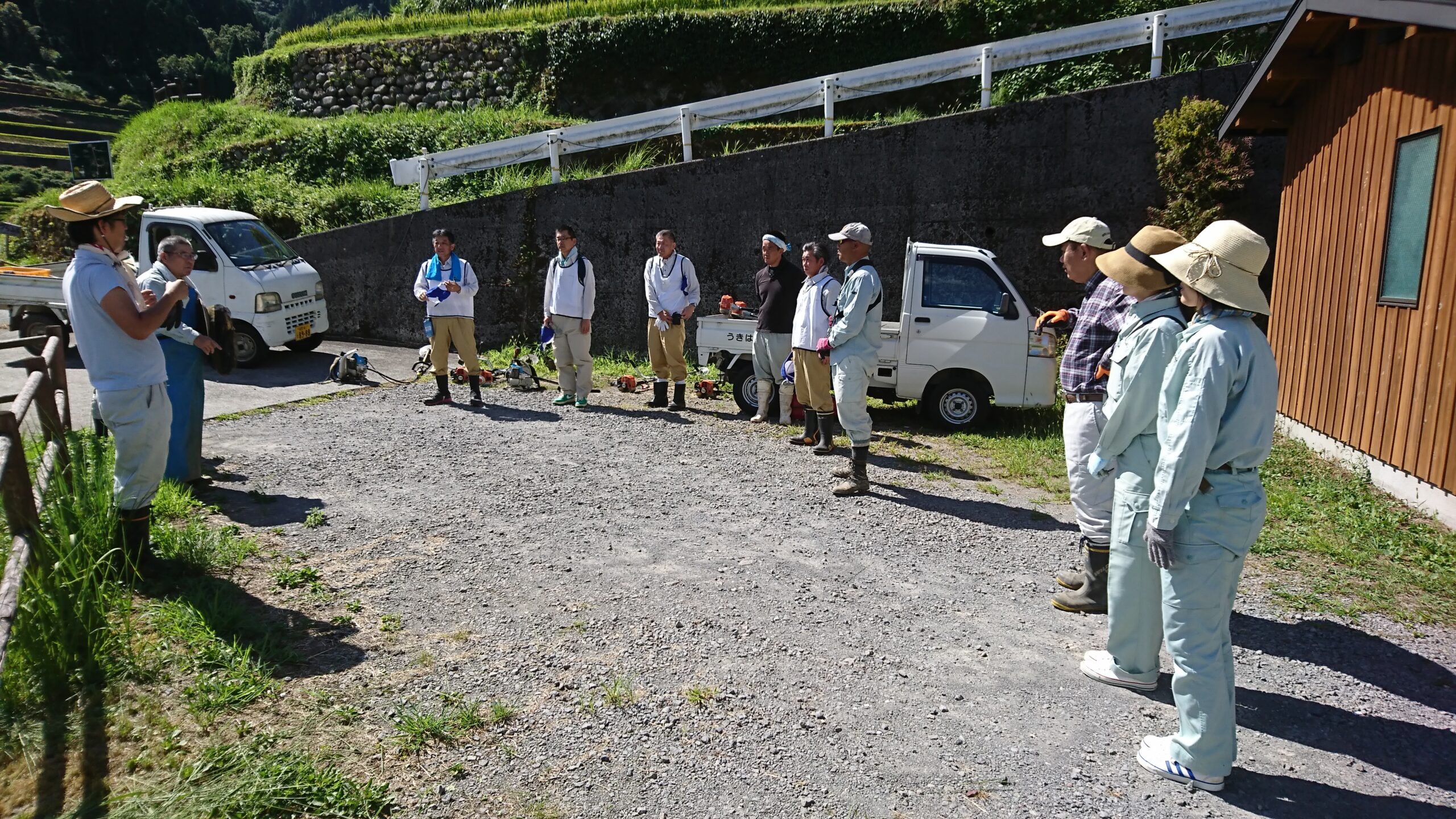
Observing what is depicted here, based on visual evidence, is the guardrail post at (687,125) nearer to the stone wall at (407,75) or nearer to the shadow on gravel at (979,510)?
the shadow on gravel at (979,510)

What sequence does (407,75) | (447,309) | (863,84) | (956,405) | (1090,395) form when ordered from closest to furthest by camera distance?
(1090,395), (956,405), (447,309), (863,84), (407,75)

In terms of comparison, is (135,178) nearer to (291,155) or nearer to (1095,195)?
(291,155)

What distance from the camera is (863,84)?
522 inches

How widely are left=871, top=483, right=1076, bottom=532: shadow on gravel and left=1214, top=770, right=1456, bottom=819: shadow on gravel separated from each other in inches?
123

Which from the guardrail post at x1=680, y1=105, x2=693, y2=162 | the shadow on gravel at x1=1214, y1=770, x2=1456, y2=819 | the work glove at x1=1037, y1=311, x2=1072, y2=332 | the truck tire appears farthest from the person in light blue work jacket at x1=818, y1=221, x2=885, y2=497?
the truck tire

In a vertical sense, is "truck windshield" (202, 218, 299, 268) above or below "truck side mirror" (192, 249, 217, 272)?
above

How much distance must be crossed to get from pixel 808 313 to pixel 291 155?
15005 millimetres

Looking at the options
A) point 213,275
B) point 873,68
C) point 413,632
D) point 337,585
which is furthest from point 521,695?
point 873,68

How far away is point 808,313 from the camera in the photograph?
8.05m

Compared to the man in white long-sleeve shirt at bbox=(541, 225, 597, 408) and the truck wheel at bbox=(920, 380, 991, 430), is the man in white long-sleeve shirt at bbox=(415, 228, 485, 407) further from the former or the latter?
the truck wheel at bbox=(920, 380, 991, 430)

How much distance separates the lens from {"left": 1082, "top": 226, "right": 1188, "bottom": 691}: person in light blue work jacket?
400 cm

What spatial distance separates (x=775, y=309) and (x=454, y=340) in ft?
12.2

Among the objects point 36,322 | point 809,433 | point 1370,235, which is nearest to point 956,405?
point 809,433

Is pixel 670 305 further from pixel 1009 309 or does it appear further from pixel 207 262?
pixel 207 262
